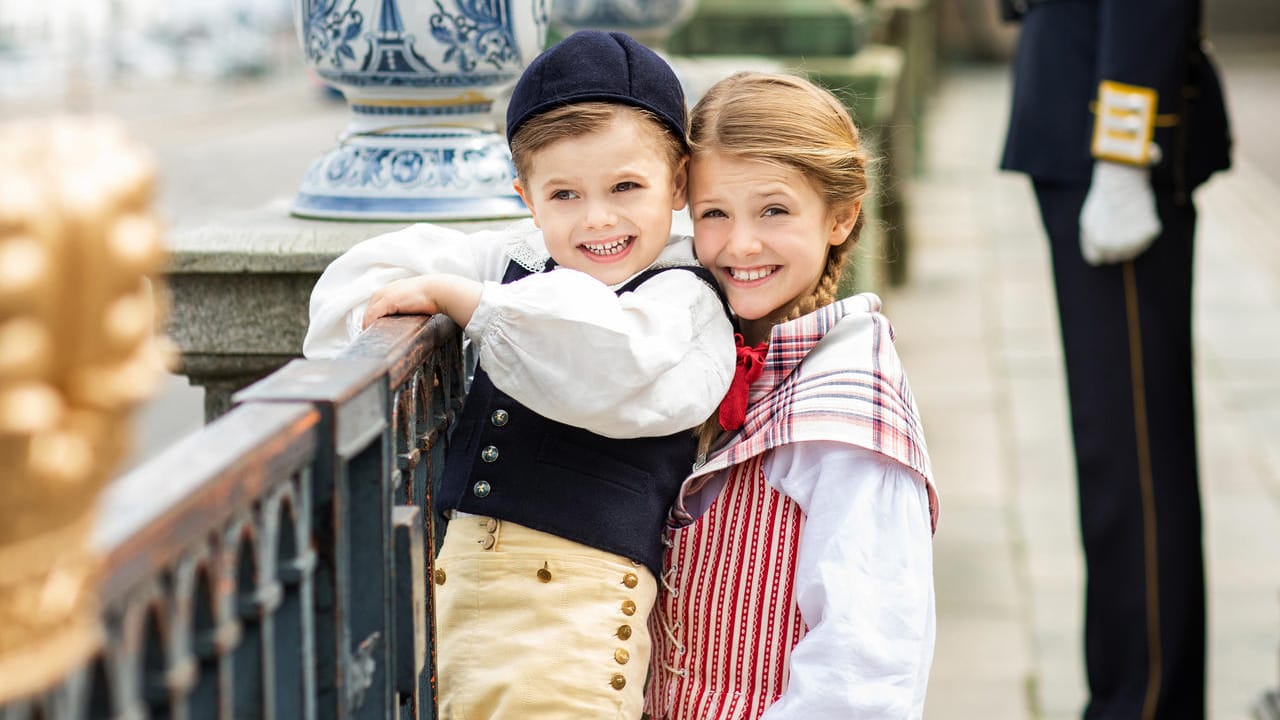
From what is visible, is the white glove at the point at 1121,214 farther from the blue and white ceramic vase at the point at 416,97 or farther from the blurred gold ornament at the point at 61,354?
the blurred gold ornament at the point at 61,354

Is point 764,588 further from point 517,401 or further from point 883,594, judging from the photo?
point 517,401

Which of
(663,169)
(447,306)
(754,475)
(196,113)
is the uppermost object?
(663,169)

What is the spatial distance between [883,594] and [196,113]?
3214 centimetres

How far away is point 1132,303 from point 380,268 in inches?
86.2

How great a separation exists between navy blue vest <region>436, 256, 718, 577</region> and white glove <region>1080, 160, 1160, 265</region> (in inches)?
76.1

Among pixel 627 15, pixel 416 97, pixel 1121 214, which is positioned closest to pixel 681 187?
pixel 416 97

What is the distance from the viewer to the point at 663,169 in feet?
6.70

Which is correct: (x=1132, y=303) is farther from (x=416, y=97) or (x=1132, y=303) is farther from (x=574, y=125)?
(x=574, y=125)

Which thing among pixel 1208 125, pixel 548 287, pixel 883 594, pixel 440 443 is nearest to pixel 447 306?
pixel 548 287

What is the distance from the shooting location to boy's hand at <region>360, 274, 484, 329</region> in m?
1.83

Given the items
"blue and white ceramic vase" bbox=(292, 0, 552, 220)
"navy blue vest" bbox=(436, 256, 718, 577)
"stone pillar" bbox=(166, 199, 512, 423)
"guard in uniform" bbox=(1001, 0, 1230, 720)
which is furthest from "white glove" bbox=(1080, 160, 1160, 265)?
"navy blue vest" bbox=(436, 256, 718, 577)

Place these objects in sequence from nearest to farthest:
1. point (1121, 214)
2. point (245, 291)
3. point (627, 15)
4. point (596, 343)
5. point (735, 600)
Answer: point (596, 343) → point (735, 600) → point (245, 291) → point (1121, 214) → point (627, 15)

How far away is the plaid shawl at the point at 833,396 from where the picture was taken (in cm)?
193

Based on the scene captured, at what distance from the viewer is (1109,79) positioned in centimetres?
362
